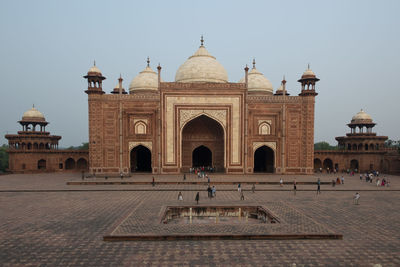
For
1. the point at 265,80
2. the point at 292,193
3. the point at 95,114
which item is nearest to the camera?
the point at 292,193

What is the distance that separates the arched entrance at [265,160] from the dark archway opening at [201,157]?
17.1 feet

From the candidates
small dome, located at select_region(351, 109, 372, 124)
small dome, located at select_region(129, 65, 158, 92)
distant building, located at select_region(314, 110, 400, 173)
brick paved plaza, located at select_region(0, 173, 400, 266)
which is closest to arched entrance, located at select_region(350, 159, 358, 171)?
distant building, located at select_region(314, 110, 400, 173)

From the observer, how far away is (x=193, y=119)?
79.8ft

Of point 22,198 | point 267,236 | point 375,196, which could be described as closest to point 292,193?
point 375,196

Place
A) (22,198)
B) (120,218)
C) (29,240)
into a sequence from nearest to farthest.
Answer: (29,240) < (120,218) < (22,198)

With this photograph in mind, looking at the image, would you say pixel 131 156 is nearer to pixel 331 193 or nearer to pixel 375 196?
pixel 331 193

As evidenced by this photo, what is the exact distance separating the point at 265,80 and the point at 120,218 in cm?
2456

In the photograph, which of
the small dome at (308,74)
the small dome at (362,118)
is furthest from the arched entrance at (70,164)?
the small dome at (362,118)

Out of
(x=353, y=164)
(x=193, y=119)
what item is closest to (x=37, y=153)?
(x=193, y=119)

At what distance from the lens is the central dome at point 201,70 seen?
25423 millimetres

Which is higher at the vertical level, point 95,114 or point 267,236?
point 95,114

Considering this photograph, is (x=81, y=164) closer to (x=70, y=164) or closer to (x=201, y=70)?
(x=70, y=164)

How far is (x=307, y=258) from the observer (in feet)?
20.7

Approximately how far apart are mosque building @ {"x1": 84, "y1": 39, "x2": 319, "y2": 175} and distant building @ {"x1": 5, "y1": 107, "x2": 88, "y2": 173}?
643cm
